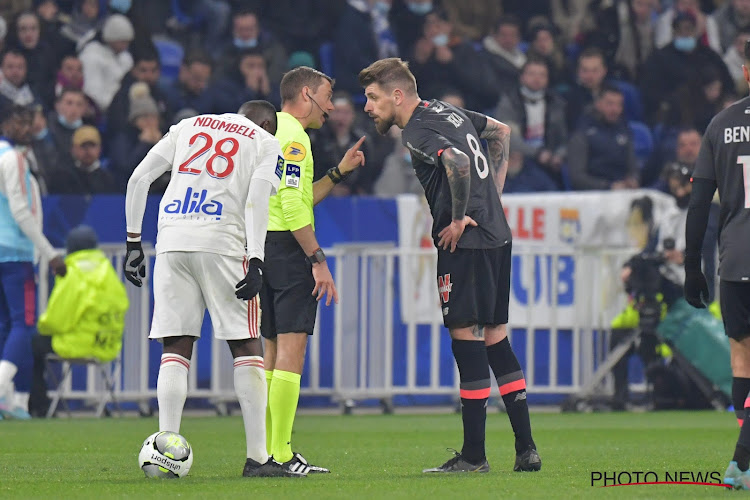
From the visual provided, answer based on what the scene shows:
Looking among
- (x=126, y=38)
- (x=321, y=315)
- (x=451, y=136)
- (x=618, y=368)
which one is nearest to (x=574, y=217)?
(x=618, y=368)

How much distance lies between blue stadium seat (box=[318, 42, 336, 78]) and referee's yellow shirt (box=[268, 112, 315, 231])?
10292 mm

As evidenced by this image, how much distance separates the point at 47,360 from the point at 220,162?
22.0ft

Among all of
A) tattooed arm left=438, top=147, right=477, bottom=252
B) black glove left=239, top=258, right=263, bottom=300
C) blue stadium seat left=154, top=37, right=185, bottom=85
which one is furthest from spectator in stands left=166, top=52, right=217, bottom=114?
black glove left=239, top=258, right=263, bottom=300

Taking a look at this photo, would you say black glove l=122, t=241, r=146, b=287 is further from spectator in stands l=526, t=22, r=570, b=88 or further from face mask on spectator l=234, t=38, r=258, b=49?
spectator in stands l=526, t=22, r=570, b=88

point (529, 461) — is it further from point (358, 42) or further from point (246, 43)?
point (358, 42)

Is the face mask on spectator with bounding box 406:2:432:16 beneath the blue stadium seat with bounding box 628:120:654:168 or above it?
above

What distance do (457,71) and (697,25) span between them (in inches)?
154

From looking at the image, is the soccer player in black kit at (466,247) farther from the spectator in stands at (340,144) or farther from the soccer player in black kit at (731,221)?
the spectator in stands at (340,144)

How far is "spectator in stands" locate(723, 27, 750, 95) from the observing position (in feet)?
64.8

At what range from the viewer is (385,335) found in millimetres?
14383

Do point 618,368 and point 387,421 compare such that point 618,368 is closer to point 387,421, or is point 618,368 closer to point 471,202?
point 387,421

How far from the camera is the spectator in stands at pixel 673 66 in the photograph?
19234 millimetres

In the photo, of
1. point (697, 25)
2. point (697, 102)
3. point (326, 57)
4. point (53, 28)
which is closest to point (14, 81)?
point (53, 28)

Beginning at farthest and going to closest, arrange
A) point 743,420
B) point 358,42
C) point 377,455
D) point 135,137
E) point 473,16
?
point 473,16
point 358,42
point 135,137
point 377,455
point 743,420
